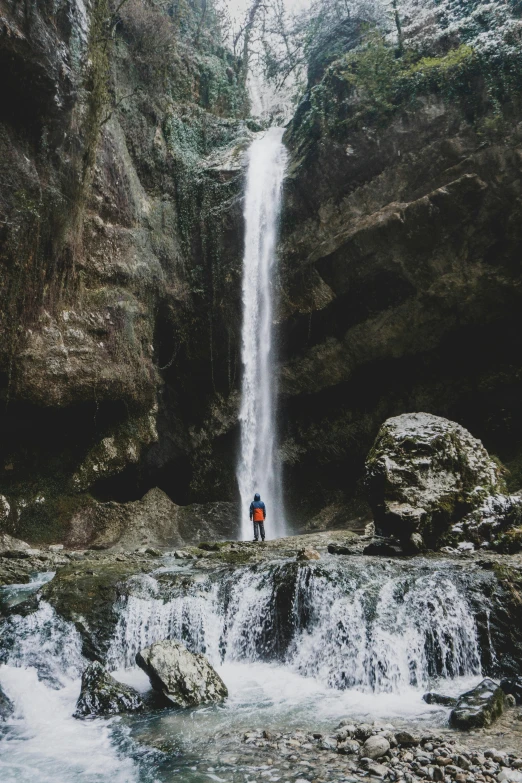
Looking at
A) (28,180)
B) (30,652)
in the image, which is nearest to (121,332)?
(28,180)

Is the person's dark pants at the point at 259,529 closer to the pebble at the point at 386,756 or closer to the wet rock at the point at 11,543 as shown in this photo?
the wet rock at the point at 11,543

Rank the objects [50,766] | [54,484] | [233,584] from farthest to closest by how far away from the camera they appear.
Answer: [54,484], [233,584], [50,766]

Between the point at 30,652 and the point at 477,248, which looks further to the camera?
the point at 477,248

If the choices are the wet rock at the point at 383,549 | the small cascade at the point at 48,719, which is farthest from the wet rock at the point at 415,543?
the small cascade at the point at 48,719

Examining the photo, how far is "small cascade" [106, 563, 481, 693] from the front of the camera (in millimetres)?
5266

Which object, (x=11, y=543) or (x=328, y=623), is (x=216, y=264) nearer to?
(x=11, y=543)

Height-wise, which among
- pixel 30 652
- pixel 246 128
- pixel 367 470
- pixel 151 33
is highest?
pixel 151 33

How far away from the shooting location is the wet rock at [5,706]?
4848 mm

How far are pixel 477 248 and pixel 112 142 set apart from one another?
10.9 m

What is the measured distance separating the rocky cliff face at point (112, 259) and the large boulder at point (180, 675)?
890cm

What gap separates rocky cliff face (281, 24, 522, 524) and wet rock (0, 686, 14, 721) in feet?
38.0

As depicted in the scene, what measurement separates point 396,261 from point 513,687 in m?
11.7

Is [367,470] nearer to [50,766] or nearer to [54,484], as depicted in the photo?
[50,766]

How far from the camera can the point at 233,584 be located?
6.62 meters
